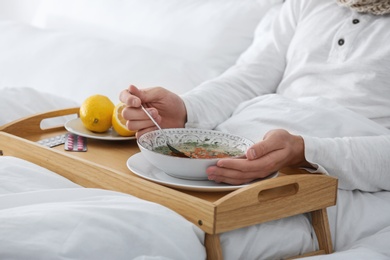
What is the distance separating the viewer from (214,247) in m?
1.01

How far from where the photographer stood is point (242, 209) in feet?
3.37

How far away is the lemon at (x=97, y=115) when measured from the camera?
4.63ft

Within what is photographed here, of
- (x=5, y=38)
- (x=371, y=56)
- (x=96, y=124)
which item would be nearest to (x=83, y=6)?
(x=5, y=38)

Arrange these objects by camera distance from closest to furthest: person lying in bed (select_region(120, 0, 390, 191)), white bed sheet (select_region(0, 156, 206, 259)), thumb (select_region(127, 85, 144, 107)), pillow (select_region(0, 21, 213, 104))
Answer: white bed sheet (select_region(0, 156, 206, 259)) < person lying in bed (select_region(120, 0, 390, 191)) < thumb (select_region(127, 85, 144, 107)) < pillow (select_region(0, 21, 213, 104))

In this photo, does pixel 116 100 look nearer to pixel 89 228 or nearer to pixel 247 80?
pixel 247 80

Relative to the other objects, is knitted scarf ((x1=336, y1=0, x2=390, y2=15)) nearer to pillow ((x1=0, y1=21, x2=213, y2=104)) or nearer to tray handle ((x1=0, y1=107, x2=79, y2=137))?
pillow ((x1=0, y1=21, x2=213, y2=104))

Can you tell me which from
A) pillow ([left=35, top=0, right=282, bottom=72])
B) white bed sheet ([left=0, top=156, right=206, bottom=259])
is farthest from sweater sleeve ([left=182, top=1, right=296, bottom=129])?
white bed sheet ([left=0, top=156, right=206, bottom=259])

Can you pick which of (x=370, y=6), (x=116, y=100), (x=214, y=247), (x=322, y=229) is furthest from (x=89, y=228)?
(x=116, y=100)

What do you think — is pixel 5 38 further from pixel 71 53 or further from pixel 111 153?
pixel 111 153

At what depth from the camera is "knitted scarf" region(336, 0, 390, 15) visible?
1.49 metres

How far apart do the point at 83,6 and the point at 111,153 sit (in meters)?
1.24

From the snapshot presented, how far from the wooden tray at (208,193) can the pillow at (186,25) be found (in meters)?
0.70

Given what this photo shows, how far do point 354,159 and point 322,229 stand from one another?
0.18m

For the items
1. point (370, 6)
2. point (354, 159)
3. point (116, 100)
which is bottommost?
point (116, 100)
